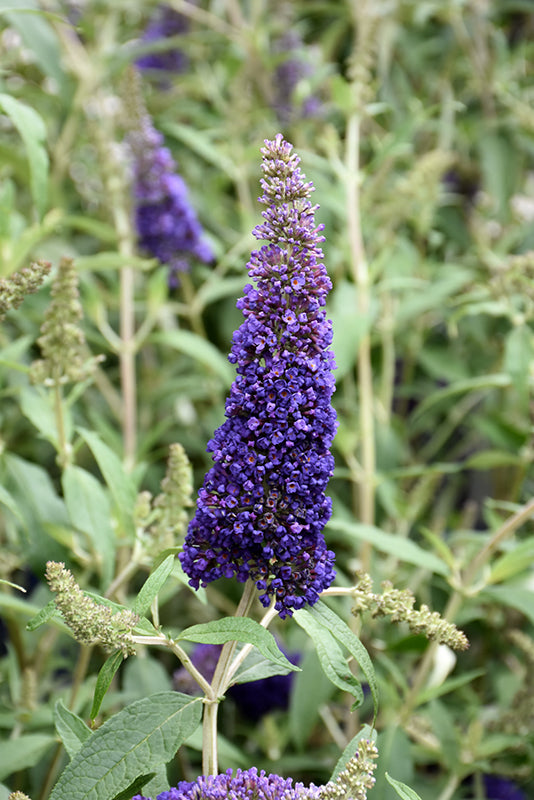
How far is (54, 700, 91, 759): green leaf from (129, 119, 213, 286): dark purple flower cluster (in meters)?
1.02

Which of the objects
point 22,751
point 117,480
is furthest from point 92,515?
point 22,751

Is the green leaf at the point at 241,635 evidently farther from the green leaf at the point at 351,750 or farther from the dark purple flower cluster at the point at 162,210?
the dark purple flower cluster at the point at 162,210

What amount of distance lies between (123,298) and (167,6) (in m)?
1.06

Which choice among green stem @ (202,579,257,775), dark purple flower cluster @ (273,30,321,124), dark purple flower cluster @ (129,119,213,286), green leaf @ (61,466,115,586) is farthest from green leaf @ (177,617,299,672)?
dark purple flower cluster @ (273,30,321,124)

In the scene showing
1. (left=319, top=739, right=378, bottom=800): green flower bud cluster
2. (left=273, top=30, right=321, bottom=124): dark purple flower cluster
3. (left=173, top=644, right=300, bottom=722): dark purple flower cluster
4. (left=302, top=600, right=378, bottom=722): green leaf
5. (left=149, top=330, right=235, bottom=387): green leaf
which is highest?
(left=273, top=30, right=321, bottom=124): dark purple flower cluster

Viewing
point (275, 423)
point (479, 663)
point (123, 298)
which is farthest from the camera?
point (479, 663)

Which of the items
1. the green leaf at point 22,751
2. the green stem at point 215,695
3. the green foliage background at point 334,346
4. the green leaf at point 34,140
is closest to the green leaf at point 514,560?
the green foliage background at point 334,346

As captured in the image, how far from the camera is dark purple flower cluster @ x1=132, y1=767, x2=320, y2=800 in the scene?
0.67m

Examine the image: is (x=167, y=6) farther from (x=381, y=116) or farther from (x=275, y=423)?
(x=275, y=423)

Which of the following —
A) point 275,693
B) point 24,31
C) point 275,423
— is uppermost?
point 24,31

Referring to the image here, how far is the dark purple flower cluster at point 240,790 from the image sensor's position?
0.67 m

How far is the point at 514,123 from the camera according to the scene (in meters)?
2.18

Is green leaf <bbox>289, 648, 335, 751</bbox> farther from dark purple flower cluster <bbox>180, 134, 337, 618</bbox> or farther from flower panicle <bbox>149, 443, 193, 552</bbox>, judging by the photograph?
dark purple flower cluster <bbox>180, 134, 337, 618</bbox>

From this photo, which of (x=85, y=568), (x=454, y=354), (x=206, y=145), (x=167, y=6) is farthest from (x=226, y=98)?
(x=85, y=568)
